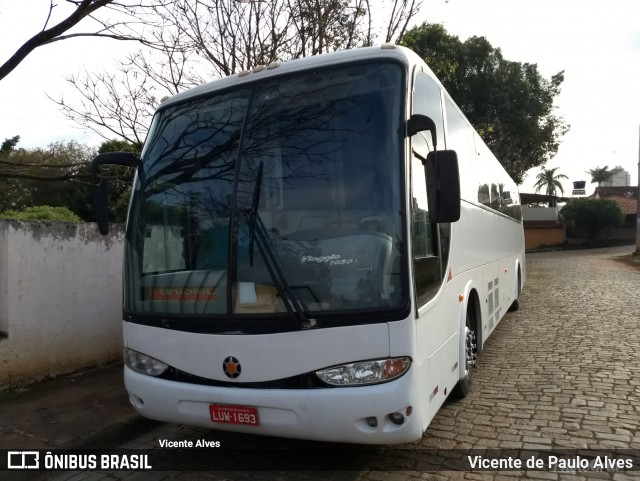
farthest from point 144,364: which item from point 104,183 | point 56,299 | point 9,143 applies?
point 9,143

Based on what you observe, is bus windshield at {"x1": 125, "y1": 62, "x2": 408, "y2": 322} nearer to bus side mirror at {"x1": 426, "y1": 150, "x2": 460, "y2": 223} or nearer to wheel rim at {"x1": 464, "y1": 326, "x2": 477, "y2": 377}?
bus side mirror at {"x1": 426, "y1": 150, "x2": 460, "y2": 223}

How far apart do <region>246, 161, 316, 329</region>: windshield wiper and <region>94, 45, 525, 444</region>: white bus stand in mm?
10

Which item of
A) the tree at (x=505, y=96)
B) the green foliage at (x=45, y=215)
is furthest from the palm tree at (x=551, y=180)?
the green foliage at (x=45, y=215)

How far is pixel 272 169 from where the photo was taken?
149 inches

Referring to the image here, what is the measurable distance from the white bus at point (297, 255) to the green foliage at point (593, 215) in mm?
44475

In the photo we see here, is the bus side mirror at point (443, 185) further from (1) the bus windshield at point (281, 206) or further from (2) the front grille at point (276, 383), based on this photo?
(2) the front grille at point (276, 383)

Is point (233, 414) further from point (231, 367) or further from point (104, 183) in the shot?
point (104, 183)

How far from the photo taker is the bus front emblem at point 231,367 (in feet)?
11.8

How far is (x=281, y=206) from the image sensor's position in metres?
3.68

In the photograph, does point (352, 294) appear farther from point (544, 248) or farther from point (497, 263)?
point (544, 248)

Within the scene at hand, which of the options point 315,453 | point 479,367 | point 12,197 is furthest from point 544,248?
point 315,453

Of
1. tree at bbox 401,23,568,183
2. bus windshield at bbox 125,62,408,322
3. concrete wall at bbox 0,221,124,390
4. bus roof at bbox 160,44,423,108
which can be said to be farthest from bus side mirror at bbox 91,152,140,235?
tree at bbox 401,23,568,183

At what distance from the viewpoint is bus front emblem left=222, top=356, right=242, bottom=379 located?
3586 millimetres
